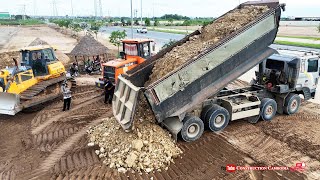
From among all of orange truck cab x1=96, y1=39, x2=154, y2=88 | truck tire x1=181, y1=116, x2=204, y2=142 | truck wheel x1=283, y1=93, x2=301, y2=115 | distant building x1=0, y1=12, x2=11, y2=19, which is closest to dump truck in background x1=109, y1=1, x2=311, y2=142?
truck tire x1=181, y1=116, x2=204, y2=142

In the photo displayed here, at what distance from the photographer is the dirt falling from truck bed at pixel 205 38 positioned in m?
8.78

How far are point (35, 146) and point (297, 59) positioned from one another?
902 centimetres

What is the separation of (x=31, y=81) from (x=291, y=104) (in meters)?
10.6

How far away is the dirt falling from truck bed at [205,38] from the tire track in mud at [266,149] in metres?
2.78

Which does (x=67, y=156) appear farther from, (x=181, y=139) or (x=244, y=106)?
(x=244, y=106)

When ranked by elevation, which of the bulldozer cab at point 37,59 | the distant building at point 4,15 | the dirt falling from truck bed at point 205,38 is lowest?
the bulldozer cab at point 37,59

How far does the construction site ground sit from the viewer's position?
7301mm

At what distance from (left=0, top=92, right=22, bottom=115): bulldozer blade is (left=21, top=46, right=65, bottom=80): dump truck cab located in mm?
2496

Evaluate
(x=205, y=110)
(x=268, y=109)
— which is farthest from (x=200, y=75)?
(x=268, y=109)

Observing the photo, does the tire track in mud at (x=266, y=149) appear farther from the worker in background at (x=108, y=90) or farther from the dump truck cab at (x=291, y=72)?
the worker in background at (x=108, y=90)

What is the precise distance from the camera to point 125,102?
8406 mm

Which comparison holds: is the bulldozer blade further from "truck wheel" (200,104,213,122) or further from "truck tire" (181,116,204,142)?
"truck wheel" (200,104,213,122)

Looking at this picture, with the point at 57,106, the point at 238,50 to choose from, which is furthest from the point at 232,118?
the point at 57,106

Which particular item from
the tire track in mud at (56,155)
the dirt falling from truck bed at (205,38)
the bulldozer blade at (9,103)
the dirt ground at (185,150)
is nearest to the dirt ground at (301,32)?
the dirt falling from truck bed at (205,38)
